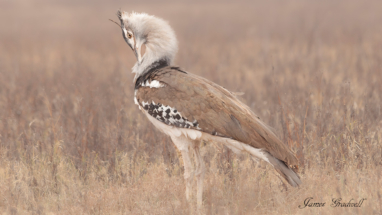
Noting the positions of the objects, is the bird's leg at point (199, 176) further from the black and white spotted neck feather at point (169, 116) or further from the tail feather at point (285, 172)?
the tail feather at point (285, 172)

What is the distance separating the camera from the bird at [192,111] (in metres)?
3.39

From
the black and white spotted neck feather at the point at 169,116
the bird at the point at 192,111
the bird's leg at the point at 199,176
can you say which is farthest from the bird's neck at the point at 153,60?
the bird's leg at the point at 199,176

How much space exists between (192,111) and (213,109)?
0.15 meters

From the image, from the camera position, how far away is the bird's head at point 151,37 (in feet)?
12.8

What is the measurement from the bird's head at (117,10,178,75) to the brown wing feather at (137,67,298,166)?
24 cm

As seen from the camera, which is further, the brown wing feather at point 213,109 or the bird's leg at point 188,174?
the bird's leg at point 188,174

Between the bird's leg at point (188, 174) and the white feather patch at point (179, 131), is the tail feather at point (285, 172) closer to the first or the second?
the white feather patch at point (179, 131)
